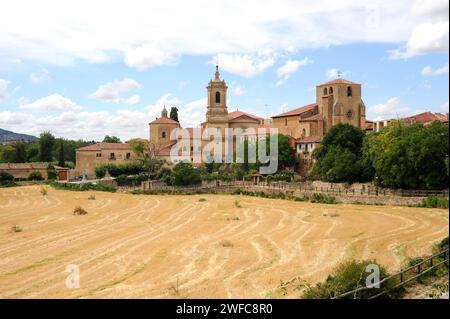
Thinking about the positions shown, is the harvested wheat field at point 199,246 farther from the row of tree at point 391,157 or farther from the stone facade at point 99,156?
the stone facade at point 99,156

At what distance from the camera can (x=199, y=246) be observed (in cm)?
2355

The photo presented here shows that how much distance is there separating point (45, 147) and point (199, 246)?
252ft

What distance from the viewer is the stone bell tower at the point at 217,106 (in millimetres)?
72062

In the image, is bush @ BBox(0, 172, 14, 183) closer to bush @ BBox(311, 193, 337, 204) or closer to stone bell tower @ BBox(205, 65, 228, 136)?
stone bell tower @ BBox(205, 65, 228, 136)

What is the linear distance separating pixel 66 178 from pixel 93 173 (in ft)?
12.9

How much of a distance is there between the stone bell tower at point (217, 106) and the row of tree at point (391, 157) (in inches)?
910

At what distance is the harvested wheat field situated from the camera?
1711cm

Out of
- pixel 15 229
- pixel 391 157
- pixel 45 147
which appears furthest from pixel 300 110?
pixel 45 147

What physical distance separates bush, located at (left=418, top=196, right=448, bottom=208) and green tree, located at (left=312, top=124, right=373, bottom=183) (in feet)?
31.2

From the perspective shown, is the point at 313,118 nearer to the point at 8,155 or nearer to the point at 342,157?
the point at 342,157

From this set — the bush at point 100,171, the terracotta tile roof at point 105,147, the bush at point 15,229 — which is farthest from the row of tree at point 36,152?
the bush at point 15,229

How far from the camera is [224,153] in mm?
69938

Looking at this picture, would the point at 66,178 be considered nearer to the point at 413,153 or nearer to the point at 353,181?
the point at 353,181

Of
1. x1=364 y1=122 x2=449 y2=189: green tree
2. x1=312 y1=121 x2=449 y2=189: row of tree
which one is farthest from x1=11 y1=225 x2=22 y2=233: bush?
x1=364 y1=122 x2=449 y2=189: green tree
